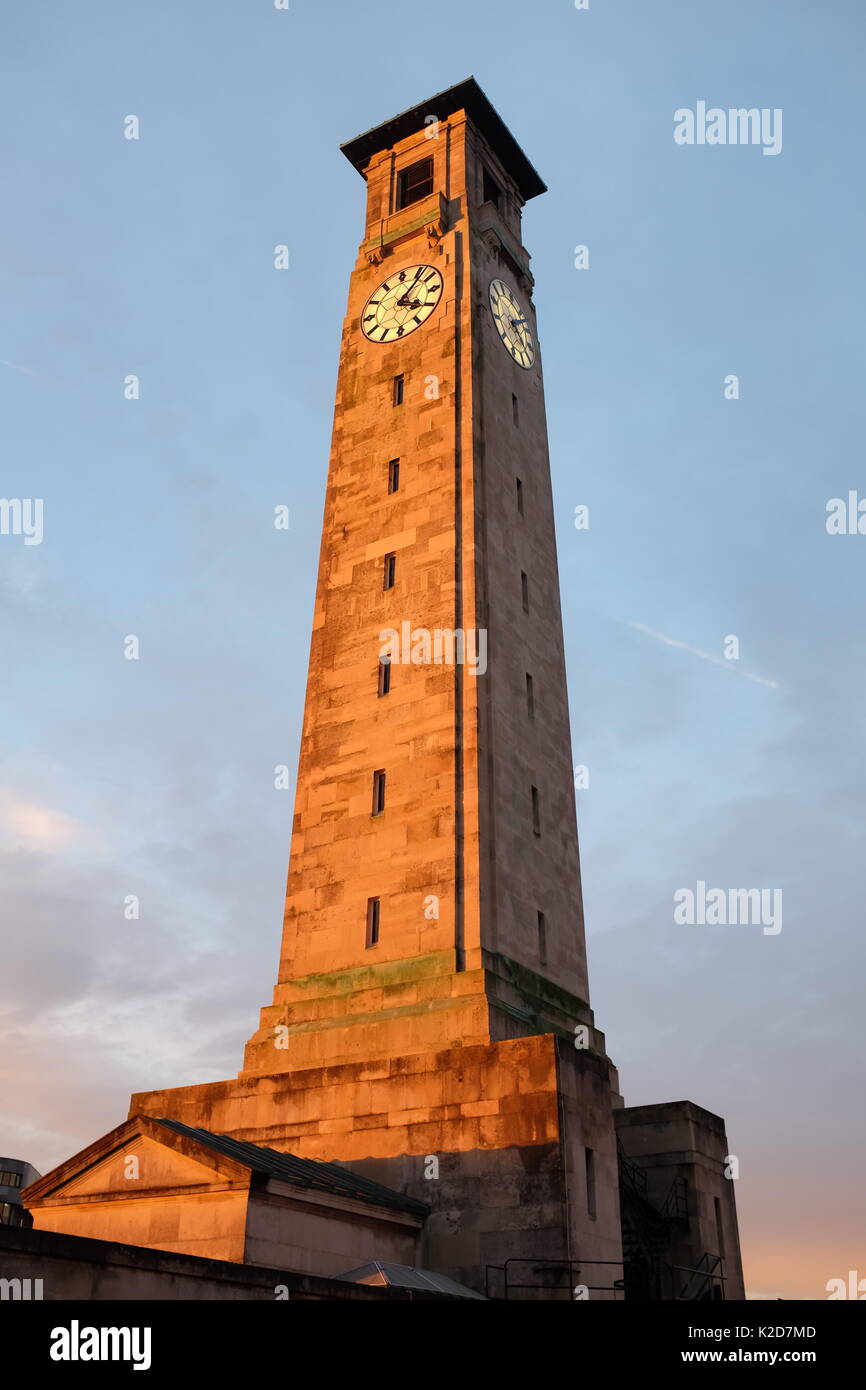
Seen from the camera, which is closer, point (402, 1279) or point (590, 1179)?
point (402, 1279)

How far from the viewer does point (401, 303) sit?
49.2 metres

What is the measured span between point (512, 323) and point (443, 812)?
23.2 m

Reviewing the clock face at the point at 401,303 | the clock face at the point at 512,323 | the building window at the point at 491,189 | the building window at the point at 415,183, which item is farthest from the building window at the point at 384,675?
the building window at the point at 491,189

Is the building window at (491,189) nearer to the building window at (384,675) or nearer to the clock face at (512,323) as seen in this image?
the clock face at (512,323)

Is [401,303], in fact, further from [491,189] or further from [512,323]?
[491,189]

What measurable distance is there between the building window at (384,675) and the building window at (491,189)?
24814 mm

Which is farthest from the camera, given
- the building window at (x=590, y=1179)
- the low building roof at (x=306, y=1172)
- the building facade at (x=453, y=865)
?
the building facade at (x=453, y=865)

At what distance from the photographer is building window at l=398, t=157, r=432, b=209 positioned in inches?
2094

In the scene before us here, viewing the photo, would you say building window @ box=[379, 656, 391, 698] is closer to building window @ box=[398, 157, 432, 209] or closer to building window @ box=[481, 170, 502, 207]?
building window @ box=[398, 157, 432, 209]

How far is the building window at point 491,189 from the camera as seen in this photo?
54469 millimetres

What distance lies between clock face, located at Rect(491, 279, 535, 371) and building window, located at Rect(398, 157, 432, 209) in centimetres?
636

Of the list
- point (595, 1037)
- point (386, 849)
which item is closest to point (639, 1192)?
point (595, 1037)

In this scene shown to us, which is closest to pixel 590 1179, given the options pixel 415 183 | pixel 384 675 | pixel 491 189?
pixel 384 675
